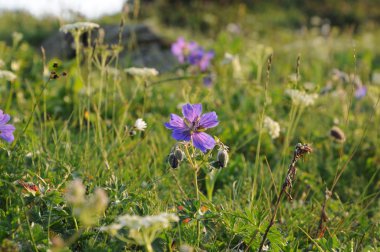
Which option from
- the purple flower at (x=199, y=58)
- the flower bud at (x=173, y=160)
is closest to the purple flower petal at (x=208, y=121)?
the flower bud at (x=173, y=160)

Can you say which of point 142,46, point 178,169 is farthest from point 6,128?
point 142,46

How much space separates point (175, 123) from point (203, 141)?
10 centimetres

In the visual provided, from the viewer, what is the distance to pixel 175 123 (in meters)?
1.57

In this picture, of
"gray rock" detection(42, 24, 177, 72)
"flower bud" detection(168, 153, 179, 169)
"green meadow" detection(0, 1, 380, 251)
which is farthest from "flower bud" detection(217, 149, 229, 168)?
"gray rock" detection(42, 24, 177, 72)

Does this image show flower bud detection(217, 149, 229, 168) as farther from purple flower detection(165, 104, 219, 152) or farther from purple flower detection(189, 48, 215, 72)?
purple flower detection(189, 48, 215, 72)

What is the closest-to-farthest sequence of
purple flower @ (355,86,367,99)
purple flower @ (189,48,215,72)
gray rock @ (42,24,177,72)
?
purple flower @ (355,86,367,99) < purple flower @ (189,48,215,72) < gray rock @ (42,24,177,72)

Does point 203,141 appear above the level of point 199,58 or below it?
above

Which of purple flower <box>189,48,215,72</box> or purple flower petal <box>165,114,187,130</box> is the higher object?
purple flower petal <box>165,114,187,130</box>

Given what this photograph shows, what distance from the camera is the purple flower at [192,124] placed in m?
1.56

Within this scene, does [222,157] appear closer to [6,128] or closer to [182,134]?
[182,134]

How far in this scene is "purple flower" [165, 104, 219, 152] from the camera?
5.13 feet

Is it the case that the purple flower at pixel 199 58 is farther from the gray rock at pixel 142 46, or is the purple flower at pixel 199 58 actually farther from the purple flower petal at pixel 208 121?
the gray rock at pixel 142 46

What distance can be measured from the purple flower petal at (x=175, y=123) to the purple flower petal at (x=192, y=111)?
0.8 inches

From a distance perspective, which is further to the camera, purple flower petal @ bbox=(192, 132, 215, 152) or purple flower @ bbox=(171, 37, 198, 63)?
purple flower @ bbox=(171, 37, 198, 63)
